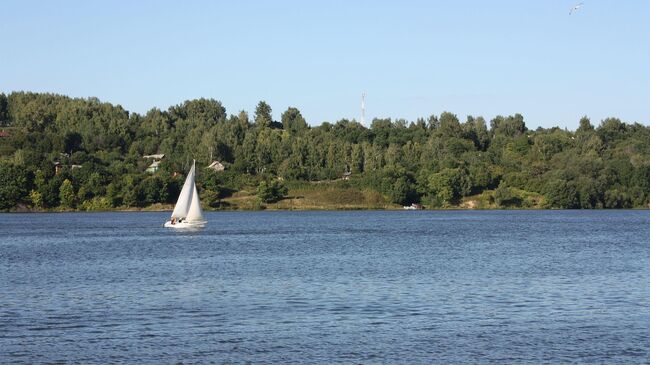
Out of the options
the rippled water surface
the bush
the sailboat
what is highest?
the bush

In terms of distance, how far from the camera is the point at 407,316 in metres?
40.5

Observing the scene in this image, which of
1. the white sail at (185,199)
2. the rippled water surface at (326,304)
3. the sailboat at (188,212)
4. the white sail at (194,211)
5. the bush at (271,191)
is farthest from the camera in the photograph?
the bush at (271,191)

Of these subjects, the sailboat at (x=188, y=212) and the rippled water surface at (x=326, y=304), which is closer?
the rippled water surface at (x=326, y=304)

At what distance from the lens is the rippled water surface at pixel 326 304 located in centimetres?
3353

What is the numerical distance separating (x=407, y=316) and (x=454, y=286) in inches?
460

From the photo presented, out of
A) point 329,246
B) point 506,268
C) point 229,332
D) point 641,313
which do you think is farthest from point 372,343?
point 329,246

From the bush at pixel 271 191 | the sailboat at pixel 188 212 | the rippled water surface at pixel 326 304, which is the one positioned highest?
the bush at pixel 271 191

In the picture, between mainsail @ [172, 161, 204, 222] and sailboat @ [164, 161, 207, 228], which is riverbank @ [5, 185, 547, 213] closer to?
sailboat @ [164, 161, 207, 228]

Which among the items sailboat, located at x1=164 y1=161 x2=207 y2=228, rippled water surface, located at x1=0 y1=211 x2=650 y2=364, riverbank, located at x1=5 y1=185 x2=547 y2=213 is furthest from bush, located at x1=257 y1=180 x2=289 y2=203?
rippled water surface, located at x1=0 y1=211 x2=650 y2=364

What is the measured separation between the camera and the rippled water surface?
33.5m

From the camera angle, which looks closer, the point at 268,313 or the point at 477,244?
the point at 268,313

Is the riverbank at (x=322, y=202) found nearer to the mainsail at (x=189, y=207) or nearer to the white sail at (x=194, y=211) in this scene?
the mainsail at (x=189, y=207)

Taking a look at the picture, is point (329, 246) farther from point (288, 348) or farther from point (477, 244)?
point (288, 348)

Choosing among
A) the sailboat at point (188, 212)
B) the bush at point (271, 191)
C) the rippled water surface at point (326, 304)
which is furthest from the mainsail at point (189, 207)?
the bush at point (271, 191)
